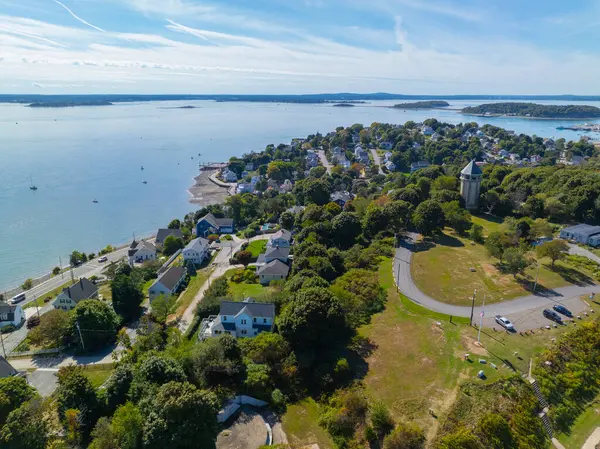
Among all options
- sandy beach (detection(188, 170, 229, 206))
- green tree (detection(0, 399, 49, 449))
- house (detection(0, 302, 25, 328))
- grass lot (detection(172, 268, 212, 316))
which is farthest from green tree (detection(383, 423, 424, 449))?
sandy beach (detection(188, 170, 229, 206))

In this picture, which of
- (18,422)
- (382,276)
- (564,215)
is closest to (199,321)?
(18,422)

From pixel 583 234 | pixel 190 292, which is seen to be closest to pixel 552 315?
pixel 583 234

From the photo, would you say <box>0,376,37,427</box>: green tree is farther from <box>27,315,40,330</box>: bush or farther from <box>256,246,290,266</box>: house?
<box>256,246,290,266</box>: house

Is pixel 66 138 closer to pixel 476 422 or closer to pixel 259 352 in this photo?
pixel 259 352

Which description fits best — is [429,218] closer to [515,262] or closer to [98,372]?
[515,262]

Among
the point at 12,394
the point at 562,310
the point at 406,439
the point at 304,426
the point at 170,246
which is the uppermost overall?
the point at 562,310
